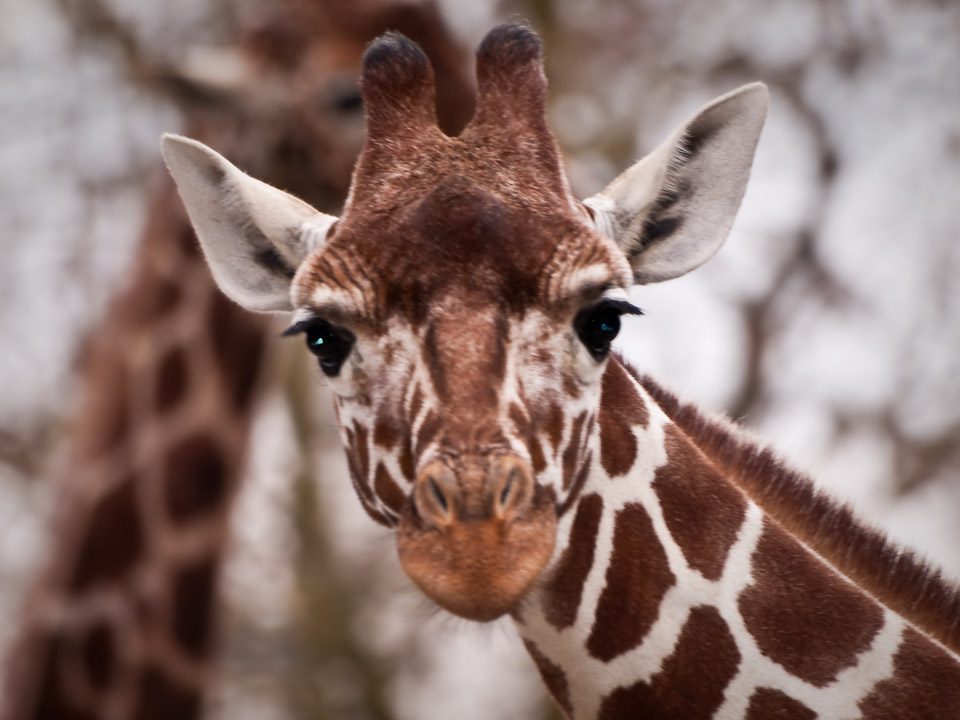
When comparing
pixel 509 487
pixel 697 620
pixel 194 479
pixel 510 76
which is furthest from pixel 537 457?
pixel 194 479

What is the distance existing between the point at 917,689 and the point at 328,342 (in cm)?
201

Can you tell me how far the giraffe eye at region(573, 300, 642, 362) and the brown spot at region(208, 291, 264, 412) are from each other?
12.7ft

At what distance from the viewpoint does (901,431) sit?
9305mm

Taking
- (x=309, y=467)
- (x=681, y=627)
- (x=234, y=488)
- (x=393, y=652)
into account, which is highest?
(x=681, y=627)

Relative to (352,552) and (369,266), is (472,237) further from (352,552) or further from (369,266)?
(352,552)

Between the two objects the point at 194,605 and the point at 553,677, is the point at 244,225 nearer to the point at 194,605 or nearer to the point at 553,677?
the point at 553,677

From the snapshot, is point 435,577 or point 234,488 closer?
point 435,577

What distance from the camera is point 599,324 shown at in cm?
322

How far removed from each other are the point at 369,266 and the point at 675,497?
121cm

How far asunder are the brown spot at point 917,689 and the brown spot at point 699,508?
57 centimetres

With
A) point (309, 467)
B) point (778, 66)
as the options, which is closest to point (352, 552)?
point (309, 467)

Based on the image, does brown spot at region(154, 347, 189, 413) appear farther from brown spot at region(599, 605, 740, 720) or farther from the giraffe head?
brown spot at region(599, 605, 740, 720)

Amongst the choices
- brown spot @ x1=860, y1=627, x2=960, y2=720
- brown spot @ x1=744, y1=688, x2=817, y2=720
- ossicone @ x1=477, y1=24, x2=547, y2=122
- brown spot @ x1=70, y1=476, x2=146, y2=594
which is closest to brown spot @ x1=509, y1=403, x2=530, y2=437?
ossicone @ x1=477, y1=24, x2=547, y2=122

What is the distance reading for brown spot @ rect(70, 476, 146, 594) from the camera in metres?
6.35
